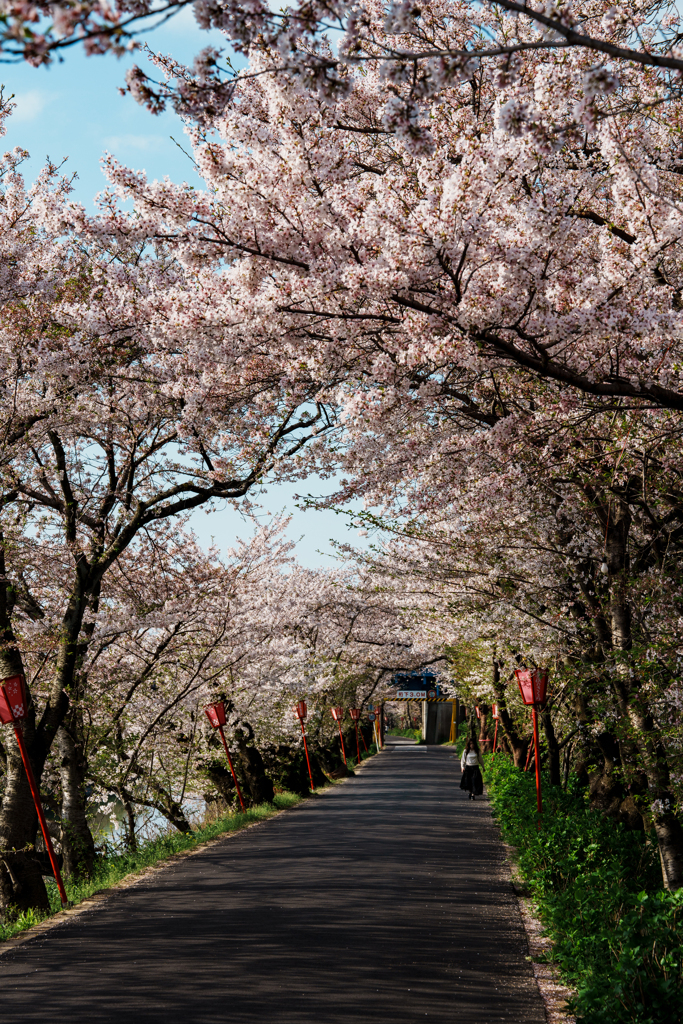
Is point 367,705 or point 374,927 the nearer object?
point 374,927

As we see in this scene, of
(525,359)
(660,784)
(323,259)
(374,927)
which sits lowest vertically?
(374,927)

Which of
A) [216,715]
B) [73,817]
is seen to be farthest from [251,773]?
[73,817]

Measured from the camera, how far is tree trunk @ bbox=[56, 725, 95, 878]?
1421 centimetres

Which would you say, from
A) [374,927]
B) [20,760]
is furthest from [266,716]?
[374,927]

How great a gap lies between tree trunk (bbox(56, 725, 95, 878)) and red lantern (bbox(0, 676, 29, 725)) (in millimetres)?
3720

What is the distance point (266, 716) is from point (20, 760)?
15291 millimetres

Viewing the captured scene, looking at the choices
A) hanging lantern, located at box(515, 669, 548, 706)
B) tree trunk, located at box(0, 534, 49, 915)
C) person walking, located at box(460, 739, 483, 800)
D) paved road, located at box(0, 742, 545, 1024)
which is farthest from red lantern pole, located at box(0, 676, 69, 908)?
person walking, located at box(460, 739, 483, 800)

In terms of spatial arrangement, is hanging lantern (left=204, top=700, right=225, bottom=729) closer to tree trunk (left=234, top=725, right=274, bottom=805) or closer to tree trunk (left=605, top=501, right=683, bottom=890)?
tree trunk (left=234, top=725, right=274, bottom=805)

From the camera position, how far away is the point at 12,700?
34.6ft

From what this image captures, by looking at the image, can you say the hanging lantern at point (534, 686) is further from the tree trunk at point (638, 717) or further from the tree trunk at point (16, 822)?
the tree trunk at point (16, 822)

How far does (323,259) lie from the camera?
18.8ft

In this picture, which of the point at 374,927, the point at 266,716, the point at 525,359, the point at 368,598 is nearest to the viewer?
the point at 525,359

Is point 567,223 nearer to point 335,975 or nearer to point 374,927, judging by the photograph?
point 335,975

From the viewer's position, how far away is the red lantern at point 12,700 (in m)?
10.5
